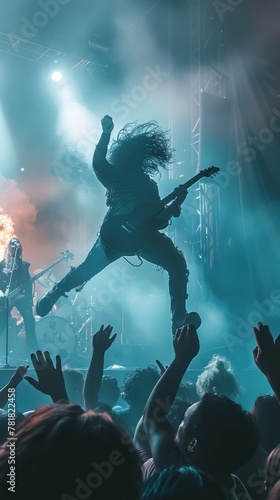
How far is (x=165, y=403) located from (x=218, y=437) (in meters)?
0.35

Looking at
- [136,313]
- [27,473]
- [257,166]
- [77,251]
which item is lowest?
[27,473]

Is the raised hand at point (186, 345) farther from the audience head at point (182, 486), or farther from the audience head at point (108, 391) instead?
the audience head at point (108, 391)

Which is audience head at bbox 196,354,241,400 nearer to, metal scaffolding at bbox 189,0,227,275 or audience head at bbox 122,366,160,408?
audience head at bbox 122,366,160,408

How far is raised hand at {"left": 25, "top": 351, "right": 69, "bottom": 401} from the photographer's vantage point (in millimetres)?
2028

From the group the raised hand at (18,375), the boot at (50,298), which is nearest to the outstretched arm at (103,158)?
the boot at (50,298)

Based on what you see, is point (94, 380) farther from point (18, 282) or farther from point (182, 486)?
point (18, 282)

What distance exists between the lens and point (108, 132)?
4.22 meters

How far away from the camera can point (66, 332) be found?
935 centimetres

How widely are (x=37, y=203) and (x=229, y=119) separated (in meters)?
7.69

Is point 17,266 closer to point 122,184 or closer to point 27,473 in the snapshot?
point 122,184

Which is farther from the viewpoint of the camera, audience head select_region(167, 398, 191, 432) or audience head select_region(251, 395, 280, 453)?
audience head select_region(167, 398, 191, 432)

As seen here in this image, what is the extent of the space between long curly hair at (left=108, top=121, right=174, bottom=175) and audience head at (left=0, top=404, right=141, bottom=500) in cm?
360

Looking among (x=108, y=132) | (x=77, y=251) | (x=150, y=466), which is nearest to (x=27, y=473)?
(x=150, y=466)

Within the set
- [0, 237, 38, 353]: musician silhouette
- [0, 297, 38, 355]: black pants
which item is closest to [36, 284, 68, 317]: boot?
[0, 237, 38, 353]: musician silhouette
